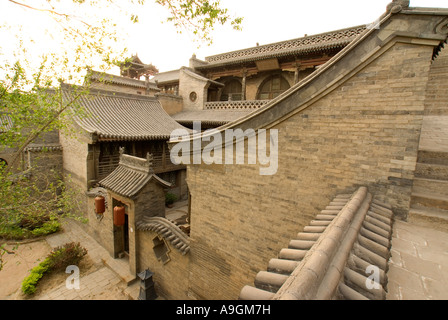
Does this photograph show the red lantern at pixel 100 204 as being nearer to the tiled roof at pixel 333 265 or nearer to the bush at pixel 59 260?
the bush at pixel 59 260

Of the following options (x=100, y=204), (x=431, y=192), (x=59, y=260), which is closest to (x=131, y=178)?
(x=100, y=204)

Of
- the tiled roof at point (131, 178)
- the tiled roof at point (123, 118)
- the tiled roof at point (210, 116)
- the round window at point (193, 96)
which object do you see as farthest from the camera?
the round window at point (193, 96)

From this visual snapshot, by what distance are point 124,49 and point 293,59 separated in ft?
33.9

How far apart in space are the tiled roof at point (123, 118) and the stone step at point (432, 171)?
1035 cm

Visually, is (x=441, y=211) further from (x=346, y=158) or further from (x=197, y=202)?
(x=197, y=202)

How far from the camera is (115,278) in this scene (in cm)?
748

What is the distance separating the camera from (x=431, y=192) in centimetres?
341

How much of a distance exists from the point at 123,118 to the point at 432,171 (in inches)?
512

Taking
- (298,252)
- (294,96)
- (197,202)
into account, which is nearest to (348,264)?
(298,252)

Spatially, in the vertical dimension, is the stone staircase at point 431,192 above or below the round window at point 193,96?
below

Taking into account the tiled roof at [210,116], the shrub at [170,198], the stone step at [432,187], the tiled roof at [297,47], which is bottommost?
the shrub at [170,198]

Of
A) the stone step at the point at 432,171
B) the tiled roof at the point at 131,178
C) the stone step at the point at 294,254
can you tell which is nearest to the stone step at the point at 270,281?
the stone step at the point at 294,254

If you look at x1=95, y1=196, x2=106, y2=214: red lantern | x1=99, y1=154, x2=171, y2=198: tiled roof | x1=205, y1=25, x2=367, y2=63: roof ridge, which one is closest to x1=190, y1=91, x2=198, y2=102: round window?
x1=205, y1=25, x2=367, y2=63: roof ridge

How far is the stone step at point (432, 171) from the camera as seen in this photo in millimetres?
3605
